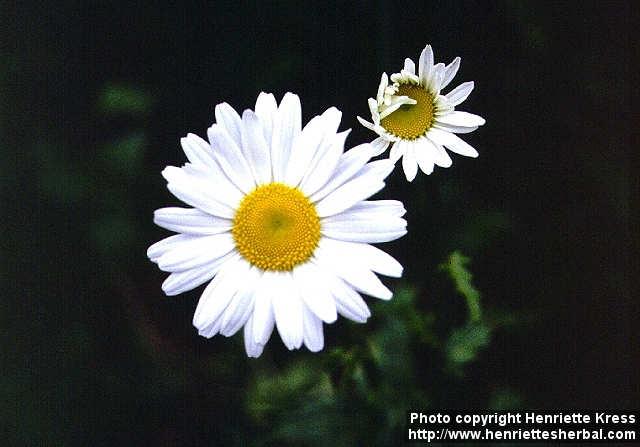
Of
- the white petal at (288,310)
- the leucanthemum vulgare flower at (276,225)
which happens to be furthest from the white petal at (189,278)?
the white petal at (288,310)

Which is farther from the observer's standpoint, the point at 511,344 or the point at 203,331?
the point at 511,344

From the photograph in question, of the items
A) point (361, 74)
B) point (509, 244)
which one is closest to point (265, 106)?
point (361, 74)

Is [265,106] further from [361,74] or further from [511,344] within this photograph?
[511,344]

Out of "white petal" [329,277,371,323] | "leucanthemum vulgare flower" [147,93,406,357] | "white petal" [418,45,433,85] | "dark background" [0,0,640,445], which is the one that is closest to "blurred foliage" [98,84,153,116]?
"dark background" [0,0,640,445]

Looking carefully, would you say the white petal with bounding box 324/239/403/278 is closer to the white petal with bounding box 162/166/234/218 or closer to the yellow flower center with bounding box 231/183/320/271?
the yellow flower center with bounding box 231/183/320/271

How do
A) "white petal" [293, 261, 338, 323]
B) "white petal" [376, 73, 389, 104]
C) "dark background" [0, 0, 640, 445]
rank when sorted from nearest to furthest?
"white petal" [293, 261, 338, 323] → "white petal" [376, 73, 389, 104] → "dark background" [0, 0, 640, 445]

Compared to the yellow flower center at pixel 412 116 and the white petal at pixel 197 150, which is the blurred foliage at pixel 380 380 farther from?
the white petal at pixel 197 150
